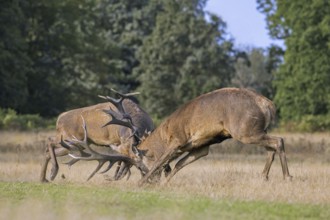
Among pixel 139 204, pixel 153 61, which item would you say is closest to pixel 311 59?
pixel 153 61

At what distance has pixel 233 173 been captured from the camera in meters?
19.4

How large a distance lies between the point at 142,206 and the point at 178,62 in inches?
2293

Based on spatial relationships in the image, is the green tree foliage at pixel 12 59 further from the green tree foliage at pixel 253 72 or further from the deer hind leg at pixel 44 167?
the green tree foliage at pixel 253 72

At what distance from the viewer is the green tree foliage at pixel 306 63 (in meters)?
58.3

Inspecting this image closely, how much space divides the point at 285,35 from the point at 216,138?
49892mm

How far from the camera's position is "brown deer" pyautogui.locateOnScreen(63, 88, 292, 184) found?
17.2m

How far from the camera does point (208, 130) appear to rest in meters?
17.5

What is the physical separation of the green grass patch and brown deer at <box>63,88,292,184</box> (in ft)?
9.18

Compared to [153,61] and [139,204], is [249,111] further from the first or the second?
[153,61]

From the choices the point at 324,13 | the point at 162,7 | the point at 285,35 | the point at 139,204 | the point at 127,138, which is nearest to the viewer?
the point at 139,204

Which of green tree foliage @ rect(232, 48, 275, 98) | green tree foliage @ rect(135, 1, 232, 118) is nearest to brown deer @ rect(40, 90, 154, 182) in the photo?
green tree foliage @ rect(135, 1, 232, 118)

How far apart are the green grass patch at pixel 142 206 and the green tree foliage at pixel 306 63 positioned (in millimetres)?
43472

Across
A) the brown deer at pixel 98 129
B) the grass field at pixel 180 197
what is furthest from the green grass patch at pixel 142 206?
the brown deer at pixel 98 129

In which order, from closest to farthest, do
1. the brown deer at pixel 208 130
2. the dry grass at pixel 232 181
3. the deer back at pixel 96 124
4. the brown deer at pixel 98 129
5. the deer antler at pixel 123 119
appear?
1. the dry grass at pixel 232 181
2. the brown deer at pixel 208 130
3. the deer antler at pixel 123 119
4. the brown deer at pixel 98 129
5. the deer back at pixel 96 124
